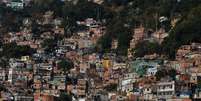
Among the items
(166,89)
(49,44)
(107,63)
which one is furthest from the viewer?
(49,44)

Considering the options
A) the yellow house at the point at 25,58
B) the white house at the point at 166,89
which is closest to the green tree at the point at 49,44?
the yellow house at the point at 25,58

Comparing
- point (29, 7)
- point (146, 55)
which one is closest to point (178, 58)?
point (146, 55)

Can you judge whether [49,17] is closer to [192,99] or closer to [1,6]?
[1,6]

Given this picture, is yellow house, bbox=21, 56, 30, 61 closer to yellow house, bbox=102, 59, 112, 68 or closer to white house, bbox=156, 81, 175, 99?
yellow house, bbox=102, 59, 112, 68

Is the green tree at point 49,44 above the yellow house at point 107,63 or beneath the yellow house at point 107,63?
above

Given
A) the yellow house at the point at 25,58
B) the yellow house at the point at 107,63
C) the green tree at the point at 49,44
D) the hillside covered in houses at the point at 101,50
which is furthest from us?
the green tree at the point at 49,44

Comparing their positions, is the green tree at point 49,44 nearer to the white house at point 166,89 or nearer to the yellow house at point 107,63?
the yellow house at point 107,63

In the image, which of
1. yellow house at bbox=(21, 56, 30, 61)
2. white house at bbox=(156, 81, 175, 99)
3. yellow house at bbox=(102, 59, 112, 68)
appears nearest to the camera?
white house at bbox=(156, 81, 175, 99)

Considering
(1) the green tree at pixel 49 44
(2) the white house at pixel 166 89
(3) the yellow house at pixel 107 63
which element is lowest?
(2) the white house at pixel 166 89

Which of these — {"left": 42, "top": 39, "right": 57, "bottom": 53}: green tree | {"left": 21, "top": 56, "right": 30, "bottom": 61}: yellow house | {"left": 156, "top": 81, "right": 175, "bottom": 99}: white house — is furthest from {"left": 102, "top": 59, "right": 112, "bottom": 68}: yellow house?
{"left": 156, "top": 81, "right": 175, "bottom": 99}: white house

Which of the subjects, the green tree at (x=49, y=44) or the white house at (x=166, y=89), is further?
the green tree at (x=49, y=44)

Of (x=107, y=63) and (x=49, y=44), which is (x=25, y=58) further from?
(x=107, y=63)

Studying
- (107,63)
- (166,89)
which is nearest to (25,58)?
(107,63)
